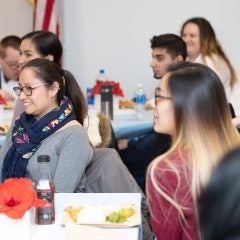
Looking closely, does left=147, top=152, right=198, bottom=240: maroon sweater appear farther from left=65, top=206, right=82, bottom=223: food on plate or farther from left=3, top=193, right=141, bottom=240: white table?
left=65, top=206, right=82, bottom=223: food on plate

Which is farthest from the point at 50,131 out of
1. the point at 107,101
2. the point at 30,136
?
the point at 107,101

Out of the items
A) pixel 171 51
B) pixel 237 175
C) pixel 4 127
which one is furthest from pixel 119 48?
pixel 237 175

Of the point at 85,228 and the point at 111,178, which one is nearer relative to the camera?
the point at 85,228

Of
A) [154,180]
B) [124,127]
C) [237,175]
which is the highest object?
[237,175]

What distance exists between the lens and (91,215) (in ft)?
5.95

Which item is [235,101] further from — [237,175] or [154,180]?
[237,175]

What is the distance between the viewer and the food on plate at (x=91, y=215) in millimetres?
1784

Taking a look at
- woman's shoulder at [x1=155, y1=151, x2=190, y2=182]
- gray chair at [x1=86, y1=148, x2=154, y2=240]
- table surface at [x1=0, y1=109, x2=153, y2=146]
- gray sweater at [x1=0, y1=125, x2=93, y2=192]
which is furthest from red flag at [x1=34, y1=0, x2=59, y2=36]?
woman's shoulder at [x1=155, y1=151, x2=190, y2=182]

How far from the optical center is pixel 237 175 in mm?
702

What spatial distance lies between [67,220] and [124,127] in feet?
6.25

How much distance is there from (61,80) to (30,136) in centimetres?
31

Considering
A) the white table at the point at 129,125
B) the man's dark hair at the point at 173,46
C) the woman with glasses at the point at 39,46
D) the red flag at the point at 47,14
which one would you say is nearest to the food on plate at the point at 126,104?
the white table at the point at 129,125

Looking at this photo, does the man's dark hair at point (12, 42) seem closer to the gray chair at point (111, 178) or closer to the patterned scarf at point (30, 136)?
the patterned scarf at point (30, 136)

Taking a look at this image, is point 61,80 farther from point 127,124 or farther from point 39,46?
point 127,124
